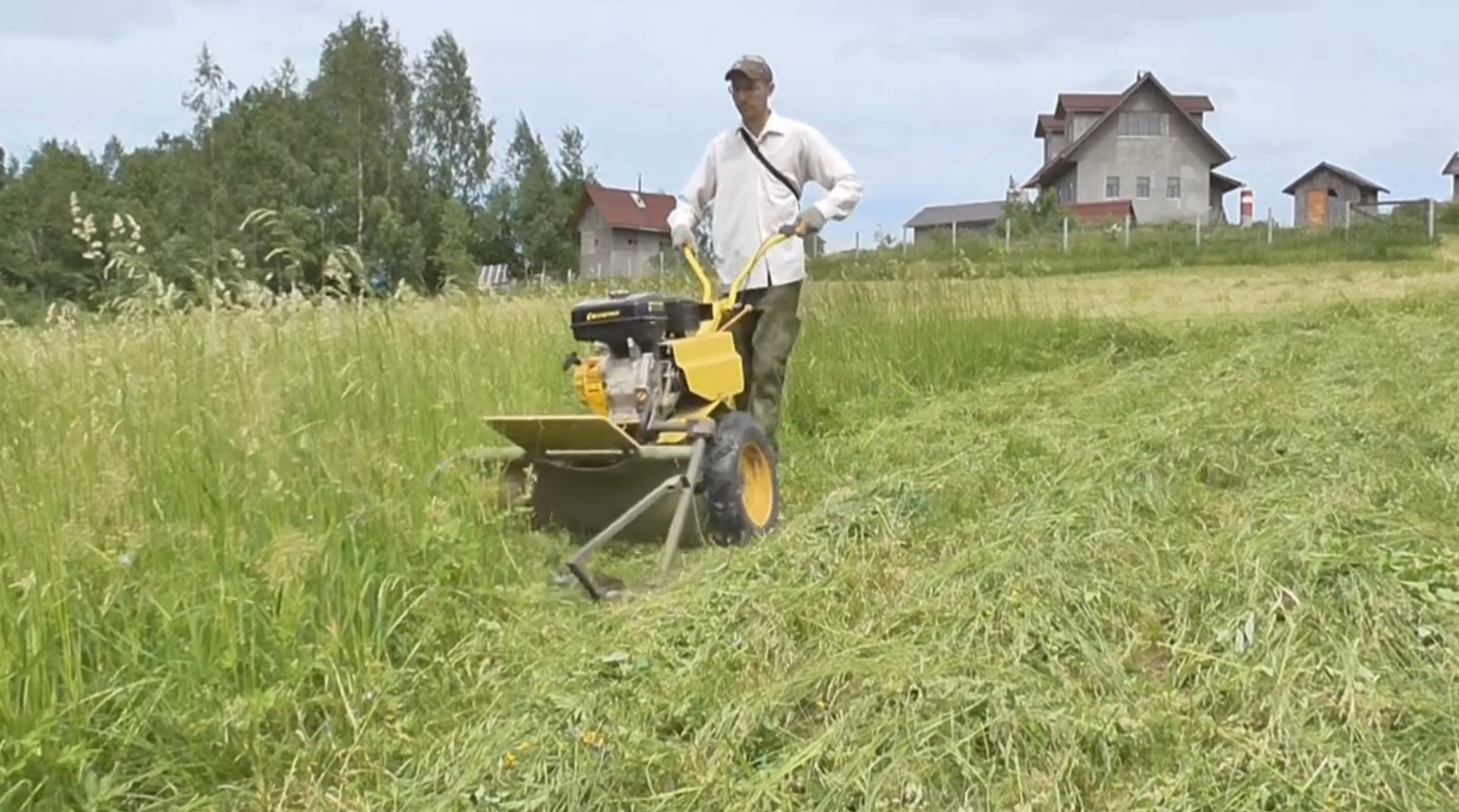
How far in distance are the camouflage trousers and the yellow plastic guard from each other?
1256 mm

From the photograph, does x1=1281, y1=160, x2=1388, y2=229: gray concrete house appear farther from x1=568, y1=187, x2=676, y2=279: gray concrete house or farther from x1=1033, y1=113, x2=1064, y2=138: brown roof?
x1=568, y1=187, x2=676, y2=279: gray concrete house

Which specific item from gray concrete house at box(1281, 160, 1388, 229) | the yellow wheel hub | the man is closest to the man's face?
the man

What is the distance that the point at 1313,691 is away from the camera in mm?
2000

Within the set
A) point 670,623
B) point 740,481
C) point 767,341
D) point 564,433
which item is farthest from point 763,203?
point 670,623

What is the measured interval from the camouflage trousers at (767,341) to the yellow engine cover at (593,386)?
102 centimetres

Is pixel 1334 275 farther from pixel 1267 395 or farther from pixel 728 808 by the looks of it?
pixel 728 808

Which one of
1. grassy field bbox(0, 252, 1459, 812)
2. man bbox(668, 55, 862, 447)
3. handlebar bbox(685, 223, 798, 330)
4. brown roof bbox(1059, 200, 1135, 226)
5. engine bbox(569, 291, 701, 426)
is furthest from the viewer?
brown roof bbox(1059, 200, 1135, 226)

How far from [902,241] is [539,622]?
7552 millimetres

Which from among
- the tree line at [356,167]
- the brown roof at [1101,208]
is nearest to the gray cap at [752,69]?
the tree line at [356,167]

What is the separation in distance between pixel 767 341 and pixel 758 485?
0.96 metres

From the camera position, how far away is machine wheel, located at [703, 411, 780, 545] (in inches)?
137

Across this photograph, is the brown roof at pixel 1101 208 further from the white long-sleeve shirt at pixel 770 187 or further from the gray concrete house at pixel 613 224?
the white long-sleeve shirt at pixel 770 187

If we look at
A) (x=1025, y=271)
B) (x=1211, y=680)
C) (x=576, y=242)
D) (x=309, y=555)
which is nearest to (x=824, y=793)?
(x=1211, y=680)

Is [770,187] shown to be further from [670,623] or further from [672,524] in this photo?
[670,623]
